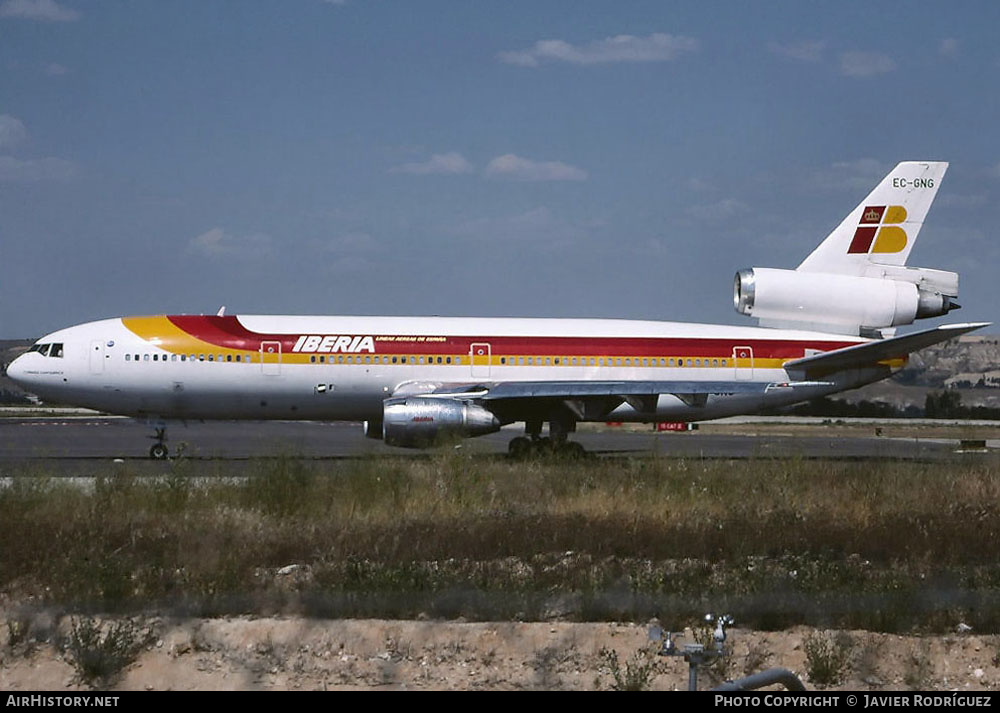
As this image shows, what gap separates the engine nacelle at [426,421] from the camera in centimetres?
2627

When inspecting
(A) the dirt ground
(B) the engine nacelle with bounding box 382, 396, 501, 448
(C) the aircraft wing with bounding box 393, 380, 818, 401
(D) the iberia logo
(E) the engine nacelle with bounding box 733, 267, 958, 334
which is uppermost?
(D) the iberia logo

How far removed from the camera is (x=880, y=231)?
32.2m

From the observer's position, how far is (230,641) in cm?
1162

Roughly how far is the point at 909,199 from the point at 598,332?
943cm

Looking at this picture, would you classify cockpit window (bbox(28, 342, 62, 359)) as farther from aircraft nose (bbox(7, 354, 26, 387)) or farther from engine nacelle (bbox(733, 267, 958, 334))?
engine nacelle (bbox(733, 267, 958, 334))

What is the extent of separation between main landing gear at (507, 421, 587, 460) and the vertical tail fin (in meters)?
8.64

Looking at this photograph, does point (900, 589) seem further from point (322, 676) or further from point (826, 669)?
point (322, 676)

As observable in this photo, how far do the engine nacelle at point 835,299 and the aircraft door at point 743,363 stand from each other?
134 centimetres

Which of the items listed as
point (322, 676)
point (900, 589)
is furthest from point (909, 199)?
point (322, 676)

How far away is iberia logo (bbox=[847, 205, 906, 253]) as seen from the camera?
105 feet

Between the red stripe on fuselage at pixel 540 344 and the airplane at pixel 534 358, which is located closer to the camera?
the airplane at pixel 534 358

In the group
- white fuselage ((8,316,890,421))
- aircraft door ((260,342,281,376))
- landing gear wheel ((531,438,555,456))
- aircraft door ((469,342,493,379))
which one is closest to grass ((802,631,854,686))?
landing gear wheel ((531,438,555,456))

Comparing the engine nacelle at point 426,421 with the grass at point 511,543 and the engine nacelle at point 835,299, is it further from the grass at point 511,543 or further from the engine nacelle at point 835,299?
the engine nacelle at point 835,299

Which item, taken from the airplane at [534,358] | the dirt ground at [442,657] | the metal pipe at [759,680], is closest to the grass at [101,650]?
the dirt ground at [442,657]
